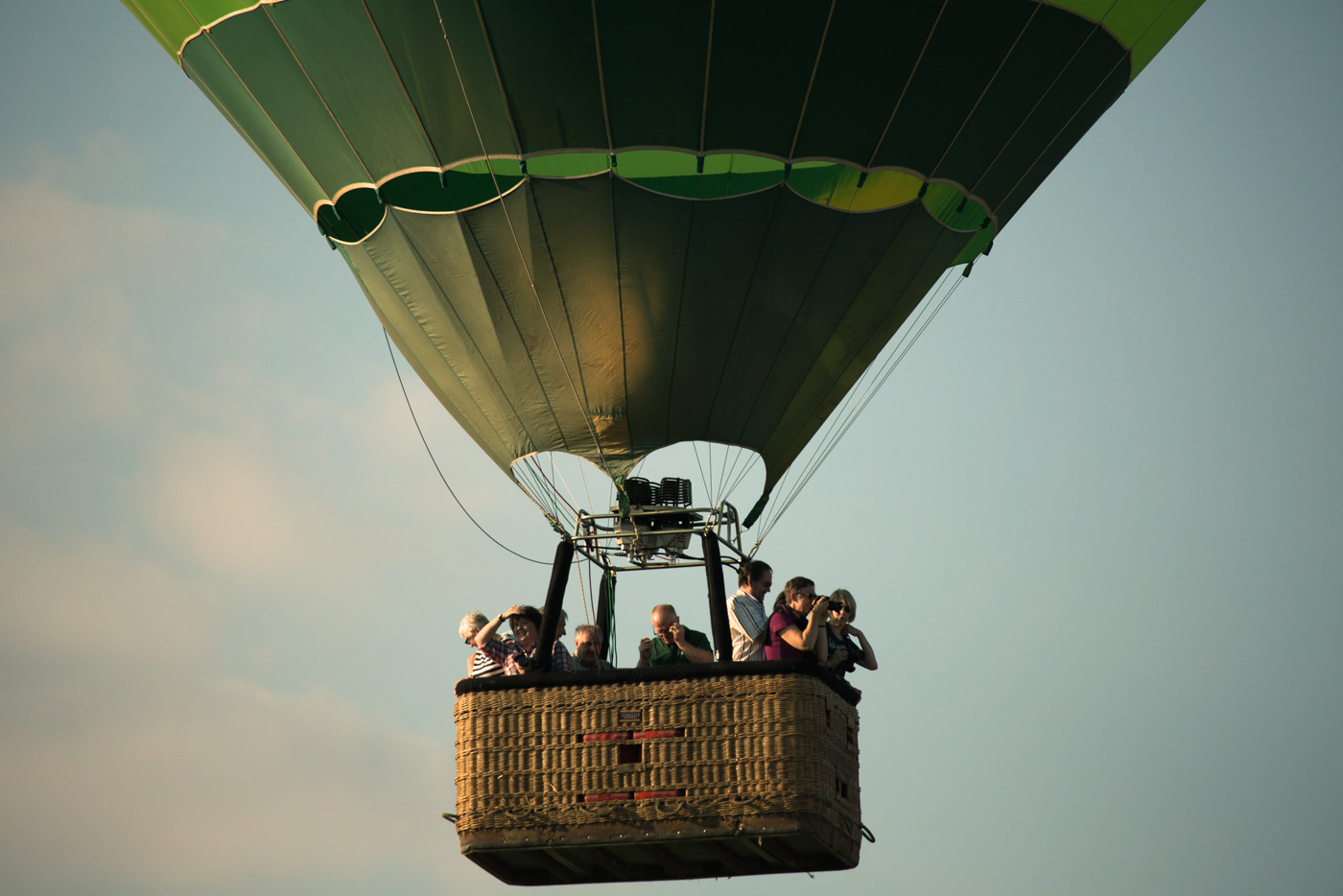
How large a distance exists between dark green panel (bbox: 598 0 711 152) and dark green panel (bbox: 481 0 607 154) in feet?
0.23

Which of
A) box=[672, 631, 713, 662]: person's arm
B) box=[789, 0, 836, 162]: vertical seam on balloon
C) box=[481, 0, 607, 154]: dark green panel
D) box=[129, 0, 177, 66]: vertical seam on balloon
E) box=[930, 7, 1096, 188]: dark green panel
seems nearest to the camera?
box=[672, 631, 713, 662]: person's arm

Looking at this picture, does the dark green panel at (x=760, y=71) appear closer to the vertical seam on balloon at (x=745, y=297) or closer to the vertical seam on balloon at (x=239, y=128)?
the vertical seam on balloon at (x=745, y=297)

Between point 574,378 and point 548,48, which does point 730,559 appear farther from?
point 548,48

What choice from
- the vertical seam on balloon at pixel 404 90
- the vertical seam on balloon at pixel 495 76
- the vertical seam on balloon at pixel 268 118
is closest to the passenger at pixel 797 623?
the vertical seam on balloon at pixel 495 76

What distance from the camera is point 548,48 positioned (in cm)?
638

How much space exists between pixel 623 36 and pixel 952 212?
1.73 m

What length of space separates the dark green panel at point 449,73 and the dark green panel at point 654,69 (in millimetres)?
447

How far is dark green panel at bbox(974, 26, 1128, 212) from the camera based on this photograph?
711 centimetres

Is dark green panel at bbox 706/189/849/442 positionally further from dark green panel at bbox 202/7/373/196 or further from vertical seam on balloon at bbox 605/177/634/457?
dark green panel at bbox 202/7/373/196

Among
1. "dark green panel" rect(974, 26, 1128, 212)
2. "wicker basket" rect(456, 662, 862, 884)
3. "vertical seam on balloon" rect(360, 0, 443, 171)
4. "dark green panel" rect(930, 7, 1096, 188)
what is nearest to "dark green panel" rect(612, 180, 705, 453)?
"vertical seam on balloon" rect(360, 0, 443, 171)

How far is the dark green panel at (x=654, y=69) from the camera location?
20.8ft

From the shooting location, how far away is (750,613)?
6125mm

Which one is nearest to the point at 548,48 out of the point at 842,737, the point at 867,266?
the point at 867,266

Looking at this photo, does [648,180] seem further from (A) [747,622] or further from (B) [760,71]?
(A) [747,622]
